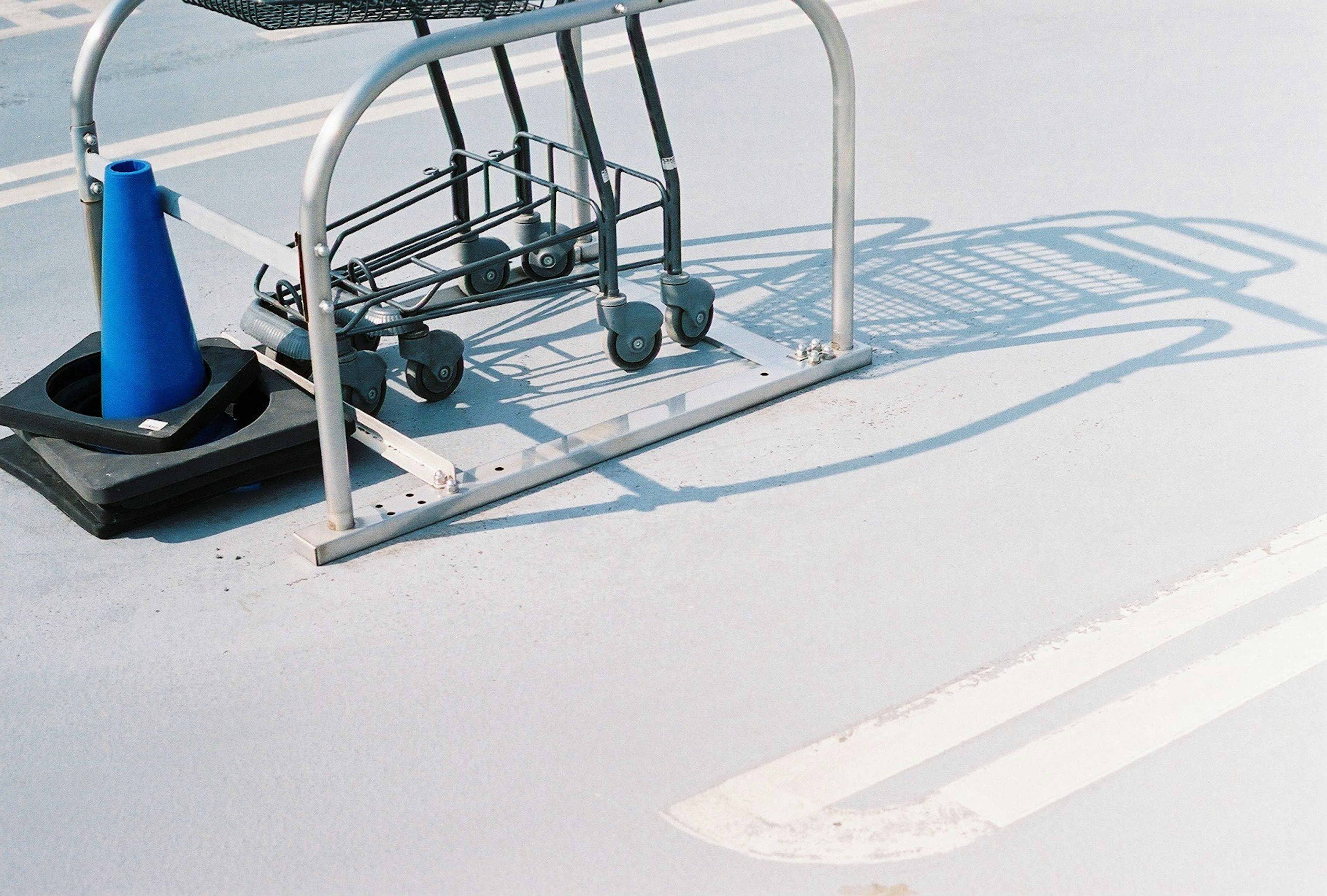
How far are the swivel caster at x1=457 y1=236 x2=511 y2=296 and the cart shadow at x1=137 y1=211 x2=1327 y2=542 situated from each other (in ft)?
0.37

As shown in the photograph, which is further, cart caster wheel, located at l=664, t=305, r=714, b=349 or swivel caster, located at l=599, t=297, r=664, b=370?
cart caster wheel, located at l=664, t=305, r=714, b=349

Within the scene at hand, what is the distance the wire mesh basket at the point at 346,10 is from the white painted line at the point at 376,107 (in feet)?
6.98

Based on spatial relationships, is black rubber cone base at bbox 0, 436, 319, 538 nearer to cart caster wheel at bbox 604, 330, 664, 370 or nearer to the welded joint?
the welded joint

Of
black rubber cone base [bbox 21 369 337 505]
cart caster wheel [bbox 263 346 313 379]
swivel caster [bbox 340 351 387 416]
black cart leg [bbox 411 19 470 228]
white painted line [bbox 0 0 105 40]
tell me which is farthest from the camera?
white painted line [bbox 0 0 105 40]

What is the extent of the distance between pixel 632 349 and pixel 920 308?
2.81 feet

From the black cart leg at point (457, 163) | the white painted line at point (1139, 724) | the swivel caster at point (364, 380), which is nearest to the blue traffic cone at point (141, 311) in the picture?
the swivel caster at point (364, 380)

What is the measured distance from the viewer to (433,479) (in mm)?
3008

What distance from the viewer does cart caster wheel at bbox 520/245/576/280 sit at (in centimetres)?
404

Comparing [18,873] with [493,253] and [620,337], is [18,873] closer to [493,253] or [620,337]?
[620,337]

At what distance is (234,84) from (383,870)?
4.46 meters

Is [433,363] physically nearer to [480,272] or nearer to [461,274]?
[461,274]

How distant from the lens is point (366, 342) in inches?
141

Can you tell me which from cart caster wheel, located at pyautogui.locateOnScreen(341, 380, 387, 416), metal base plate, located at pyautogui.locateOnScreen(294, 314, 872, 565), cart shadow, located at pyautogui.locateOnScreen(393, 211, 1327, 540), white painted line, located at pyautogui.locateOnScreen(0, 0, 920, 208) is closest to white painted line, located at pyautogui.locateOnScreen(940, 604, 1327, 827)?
cart shadow, located at pyautogui.locateOnScreen(393, 211, 1327, 540)

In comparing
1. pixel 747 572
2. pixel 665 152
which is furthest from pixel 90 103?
pixel 747 572
